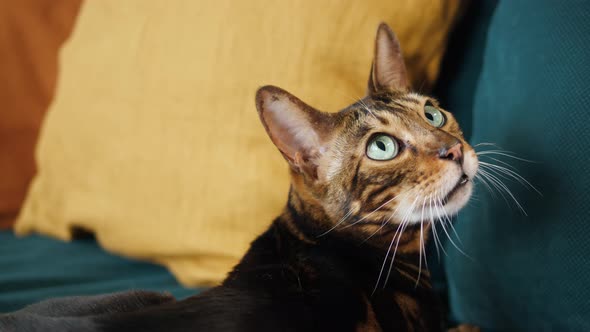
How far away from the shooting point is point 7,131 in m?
1.54

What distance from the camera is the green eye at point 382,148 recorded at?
75 centimetres

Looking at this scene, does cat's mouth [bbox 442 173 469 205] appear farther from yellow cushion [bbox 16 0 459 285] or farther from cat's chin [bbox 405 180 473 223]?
yellow cushion [bbox 16 0 459 285]

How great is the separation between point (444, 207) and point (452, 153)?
0.08 metres

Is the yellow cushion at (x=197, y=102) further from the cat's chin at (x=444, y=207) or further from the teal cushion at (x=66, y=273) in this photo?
the cat's chin at (x=444, y=207)

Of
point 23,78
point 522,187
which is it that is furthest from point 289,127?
point 23,78

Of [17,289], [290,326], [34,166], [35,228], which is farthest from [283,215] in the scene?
[34,166]

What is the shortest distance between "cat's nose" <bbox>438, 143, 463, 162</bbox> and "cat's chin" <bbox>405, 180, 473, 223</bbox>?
48 mm

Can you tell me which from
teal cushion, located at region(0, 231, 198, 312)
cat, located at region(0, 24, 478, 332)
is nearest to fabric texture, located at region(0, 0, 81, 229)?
teal cushion, located at region(0, 231, 198, 312)

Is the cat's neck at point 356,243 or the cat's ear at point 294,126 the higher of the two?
the cat's ear at point 294,126

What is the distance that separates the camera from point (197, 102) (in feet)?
3.36

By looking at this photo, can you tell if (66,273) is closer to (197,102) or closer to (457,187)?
(197,102)

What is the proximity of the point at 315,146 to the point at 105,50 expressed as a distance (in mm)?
661

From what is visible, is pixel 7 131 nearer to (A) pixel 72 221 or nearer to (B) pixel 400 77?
(A) pixel 72 221

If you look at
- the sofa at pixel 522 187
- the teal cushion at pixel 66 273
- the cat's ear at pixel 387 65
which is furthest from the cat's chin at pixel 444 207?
the teal cushion at pixel 66 273
